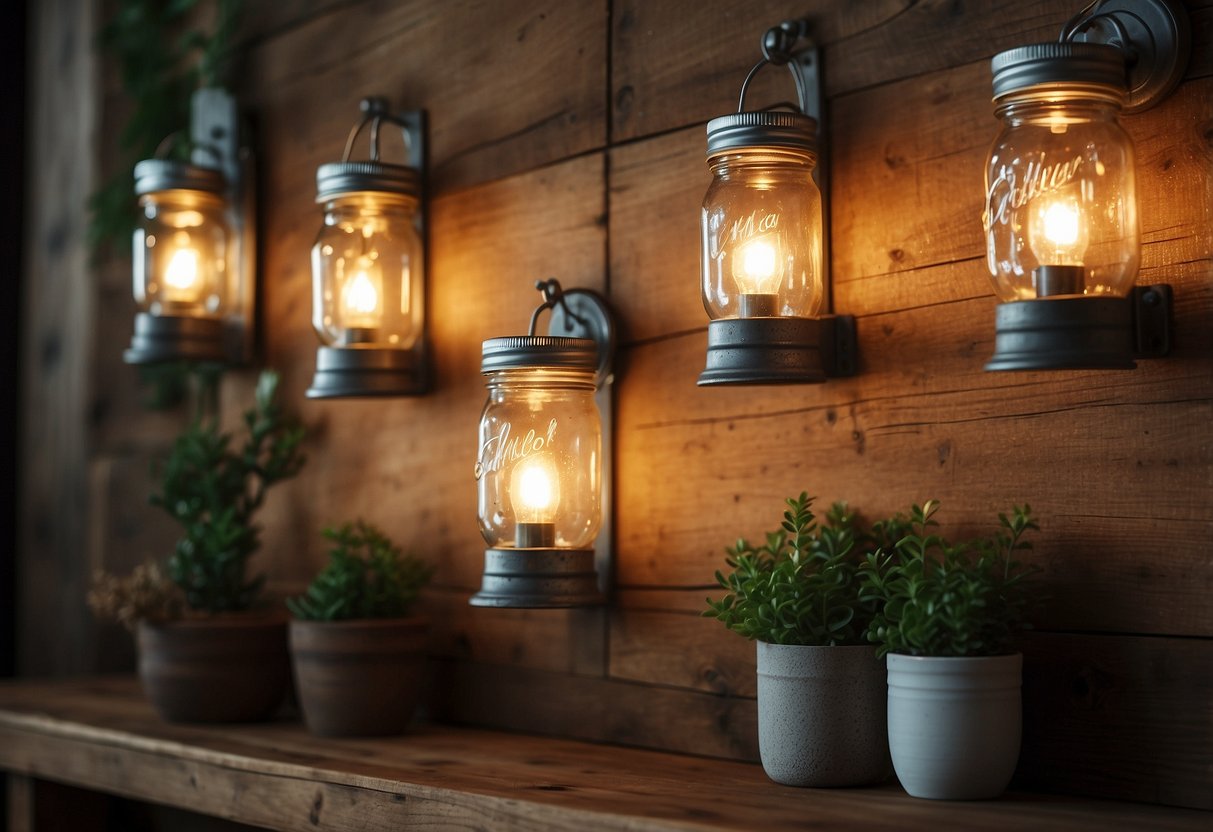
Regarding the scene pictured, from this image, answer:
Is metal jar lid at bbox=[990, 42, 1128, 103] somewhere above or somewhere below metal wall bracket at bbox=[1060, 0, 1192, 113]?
below

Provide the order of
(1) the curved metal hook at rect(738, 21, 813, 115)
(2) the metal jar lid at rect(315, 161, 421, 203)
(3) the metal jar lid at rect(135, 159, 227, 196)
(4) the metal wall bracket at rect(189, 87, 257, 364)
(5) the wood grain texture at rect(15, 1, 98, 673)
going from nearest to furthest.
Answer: (1) the curved metal hook at rect(738, 21, 813, 115), (2) the metal jar lid at rect(315, 161, 421, 203), (3) the metal jar lid at rect(135, 159, 227, 196), (4) the metal wall bracket at rect(189, 87, 257, 364), (5) the wood grain texture at rect(15, 1, 98, 673)

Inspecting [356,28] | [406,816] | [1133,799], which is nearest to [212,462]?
[356,28]

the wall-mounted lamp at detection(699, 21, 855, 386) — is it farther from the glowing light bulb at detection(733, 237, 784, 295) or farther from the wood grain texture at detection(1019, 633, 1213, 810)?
the wood grain texture at detection(1019, 633, 1213, 810)

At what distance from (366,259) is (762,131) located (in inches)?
22.5

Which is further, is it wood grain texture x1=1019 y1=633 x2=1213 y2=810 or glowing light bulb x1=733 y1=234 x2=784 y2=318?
glowing light bulb x1=733 y1=234 x2=784 y2=318

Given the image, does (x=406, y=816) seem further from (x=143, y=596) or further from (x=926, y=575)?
(x=143, y=596)

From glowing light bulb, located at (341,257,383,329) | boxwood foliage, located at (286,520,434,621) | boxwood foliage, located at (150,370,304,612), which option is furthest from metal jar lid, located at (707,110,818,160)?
boxwood foliage, located at (150,370,304,612)

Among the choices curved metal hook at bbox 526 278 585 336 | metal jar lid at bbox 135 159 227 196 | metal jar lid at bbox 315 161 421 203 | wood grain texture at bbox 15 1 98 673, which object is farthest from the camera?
wood grain texture at bbox 15 1 98 673

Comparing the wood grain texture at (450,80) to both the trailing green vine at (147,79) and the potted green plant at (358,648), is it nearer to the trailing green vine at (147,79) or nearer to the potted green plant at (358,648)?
the trailing green vine at (147,79)

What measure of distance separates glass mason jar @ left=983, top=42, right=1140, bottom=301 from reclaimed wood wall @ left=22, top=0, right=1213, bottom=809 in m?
0.06

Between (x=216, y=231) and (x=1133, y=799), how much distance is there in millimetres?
1304

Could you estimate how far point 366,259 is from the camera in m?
1.59

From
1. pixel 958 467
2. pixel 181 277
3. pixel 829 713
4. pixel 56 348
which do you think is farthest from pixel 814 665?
pixel 56 348

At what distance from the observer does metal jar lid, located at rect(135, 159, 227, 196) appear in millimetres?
1775
